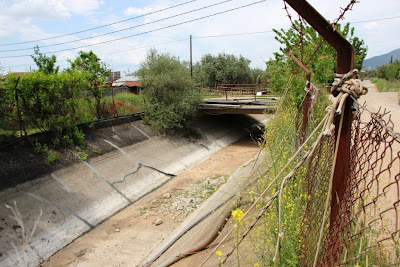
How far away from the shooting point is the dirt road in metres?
7.57

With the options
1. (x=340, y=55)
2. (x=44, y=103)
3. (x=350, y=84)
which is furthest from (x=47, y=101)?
(x=350, y=84)

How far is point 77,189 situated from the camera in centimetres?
1034

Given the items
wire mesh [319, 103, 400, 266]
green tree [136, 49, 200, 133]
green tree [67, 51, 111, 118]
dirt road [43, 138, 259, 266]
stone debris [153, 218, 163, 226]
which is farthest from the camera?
green tree [136, 49, 200, 133]

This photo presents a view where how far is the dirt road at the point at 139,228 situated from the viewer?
757 centimetres

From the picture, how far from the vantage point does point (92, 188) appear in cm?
1072

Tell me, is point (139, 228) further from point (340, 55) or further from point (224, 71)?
point (224, 71)

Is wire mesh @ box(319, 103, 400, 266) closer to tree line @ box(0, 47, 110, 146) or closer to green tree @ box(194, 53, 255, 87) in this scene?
tree line @ box(0, 47, 110, 146)

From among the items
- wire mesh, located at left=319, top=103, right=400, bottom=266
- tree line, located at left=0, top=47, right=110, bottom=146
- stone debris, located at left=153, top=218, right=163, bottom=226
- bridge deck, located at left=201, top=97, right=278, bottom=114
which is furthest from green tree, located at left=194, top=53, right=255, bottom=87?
wire mesh, located at left=319, top=103, right=400, bottom=266

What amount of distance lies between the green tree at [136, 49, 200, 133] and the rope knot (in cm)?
1569

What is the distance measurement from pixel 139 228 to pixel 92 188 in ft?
9.04

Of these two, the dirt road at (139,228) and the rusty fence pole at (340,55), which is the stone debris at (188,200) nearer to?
the dirt road at (139,228)

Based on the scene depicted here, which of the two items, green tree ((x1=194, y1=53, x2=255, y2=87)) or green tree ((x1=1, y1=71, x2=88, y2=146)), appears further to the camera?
green tree ((x1=194, y1=53, x2=255, y2=87))

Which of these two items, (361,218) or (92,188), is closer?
(361,218)

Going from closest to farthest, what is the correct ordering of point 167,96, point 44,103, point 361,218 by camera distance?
1. point 361,218
2. point 44,103
3. point 167,96
